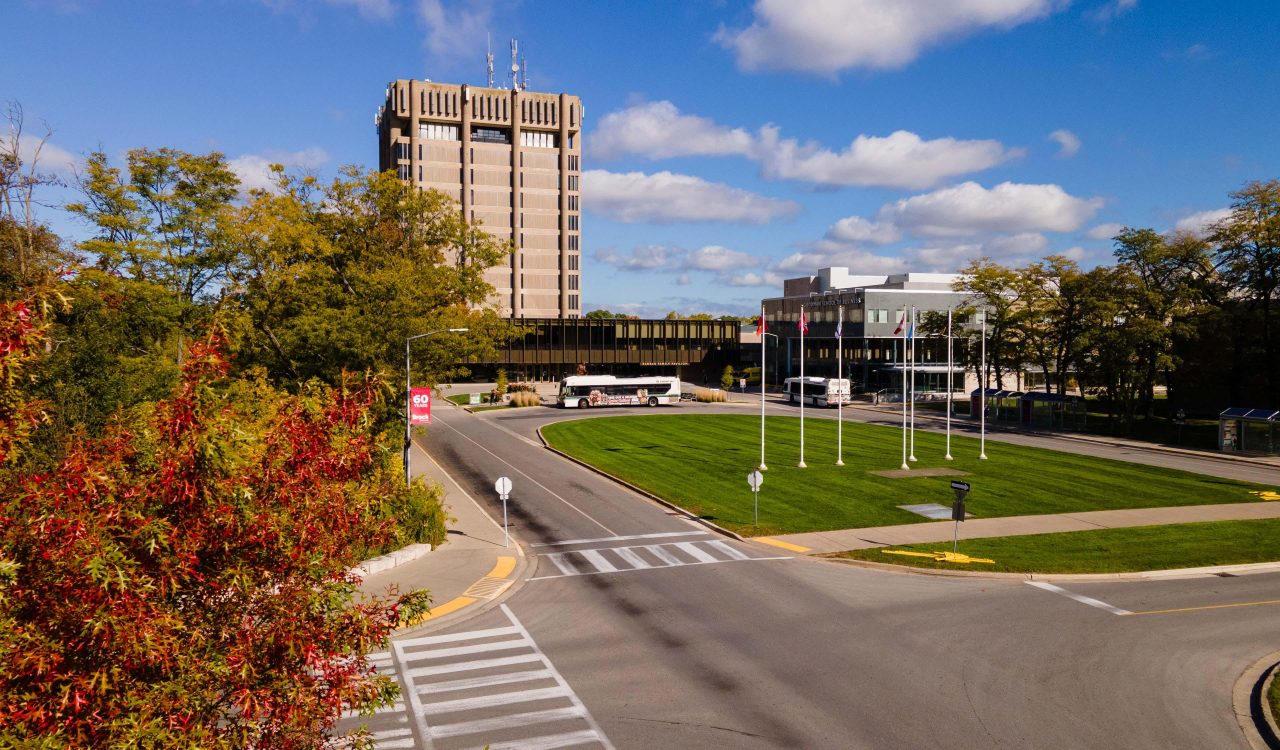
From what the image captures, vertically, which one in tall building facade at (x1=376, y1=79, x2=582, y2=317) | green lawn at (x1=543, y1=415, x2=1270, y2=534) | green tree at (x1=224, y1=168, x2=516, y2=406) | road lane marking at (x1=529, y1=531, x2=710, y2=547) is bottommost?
road lane marking at (x1=529, y1=531, x2=710, y2=547)

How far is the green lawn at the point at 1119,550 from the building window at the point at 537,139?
113849 mm

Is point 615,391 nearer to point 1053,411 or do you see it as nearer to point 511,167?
point 1053,411

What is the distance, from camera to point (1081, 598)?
22031 mm

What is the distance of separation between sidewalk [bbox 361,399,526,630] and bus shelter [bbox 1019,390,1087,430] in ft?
169

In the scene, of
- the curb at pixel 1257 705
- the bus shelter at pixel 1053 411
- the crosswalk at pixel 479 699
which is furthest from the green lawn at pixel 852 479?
the curb at pixel 1257 705

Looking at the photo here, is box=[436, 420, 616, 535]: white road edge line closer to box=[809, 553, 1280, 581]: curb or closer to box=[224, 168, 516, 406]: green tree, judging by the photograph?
box=[224, 168, 516, 406]: green tree

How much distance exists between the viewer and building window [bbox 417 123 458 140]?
12575cm

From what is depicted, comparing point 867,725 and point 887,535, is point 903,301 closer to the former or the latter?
point 887,535

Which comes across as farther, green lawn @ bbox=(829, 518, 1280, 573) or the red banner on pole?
the red banner on pole

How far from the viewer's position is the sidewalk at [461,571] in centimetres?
2236

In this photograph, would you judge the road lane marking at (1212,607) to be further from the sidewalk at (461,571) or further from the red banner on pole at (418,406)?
the red banner on pole at (418,406)

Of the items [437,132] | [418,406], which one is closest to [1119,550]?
[418,406]

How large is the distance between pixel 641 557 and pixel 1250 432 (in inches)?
1755

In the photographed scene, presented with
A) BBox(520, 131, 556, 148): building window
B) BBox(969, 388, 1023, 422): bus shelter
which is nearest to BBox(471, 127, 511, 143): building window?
BBox(520, 131, 556, 148): building window
